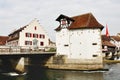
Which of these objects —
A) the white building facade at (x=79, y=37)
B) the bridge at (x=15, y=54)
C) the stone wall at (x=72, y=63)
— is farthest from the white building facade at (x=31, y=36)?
the white building facade at (x=79, y=37)

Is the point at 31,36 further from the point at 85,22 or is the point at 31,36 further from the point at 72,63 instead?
the point at 85,22

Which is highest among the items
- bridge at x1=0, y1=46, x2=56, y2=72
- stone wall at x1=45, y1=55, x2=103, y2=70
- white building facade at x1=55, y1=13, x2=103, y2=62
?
white building facade at x1=55, y1=13, x2=103, y2=62

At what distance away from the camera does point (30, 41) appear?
235 ft

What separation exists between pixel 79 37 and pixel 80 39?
1.81 feet

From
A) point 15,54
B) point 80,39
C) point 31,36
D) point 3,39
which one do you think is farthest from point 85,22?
point 3,39

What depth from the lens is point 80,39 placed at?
56.3 meters

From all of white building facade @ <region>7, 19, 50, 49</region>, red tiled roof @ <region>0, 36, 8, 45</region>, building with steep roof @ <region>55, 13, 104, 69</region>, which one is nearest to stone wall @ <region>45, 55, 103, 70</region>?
building with steep roof @ <region>55, 13, 104, 69</region>

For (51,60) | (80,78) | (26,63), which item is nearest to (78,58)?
(51,60)

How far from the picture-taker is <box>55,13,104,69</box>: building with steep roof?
180ft

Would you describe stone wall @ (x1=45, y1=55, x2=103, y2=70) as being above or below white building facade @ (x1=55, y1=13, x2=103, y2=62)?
below

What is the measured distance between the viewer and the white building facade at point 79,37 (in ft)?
180

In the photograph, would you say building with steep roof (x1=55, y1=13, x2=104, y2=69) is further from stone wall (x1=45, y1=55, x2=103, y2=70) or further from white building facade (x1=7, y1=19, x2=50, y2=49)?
white building facade (x1=7, y1=19, x2=50, y2=49)

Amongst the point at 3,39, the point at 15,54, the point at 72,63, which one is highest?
the point at 3,39

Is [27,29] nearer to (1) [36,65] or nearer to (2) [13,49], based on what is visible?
(1) [36,65]
